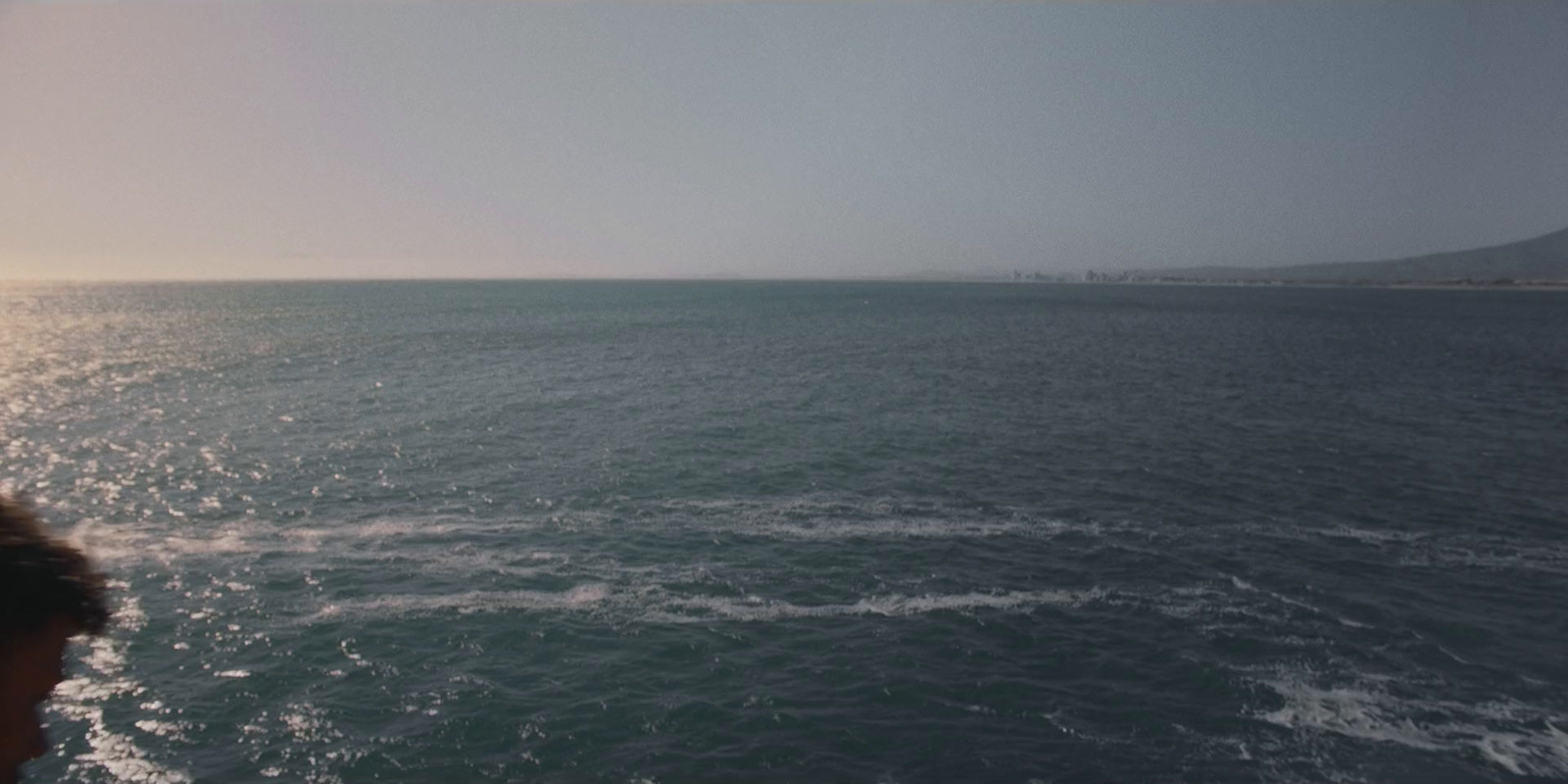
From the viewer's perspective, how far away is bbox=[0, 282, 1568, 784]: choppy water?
656 inches

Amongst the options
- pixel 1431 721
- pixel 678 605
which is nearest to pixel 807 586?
pixel 678 605

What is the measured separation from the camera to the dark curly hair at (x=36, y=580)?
8.95ft

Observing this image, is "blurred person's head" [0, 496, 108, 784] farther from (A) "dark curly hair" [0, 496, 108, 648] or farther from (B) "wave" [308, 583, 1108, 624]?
(B) "wave" [308, 583, 1108, 624]

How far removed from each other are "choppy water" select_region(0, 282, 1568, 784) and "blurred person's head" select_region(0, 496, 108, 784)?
1426cm

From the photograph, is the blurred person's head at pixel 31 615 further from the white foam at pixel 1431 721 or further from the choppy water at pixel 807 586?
the white foam at pixel 1431 721

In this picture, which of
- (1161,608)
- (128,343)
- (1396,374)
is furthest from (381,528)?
(128,343)

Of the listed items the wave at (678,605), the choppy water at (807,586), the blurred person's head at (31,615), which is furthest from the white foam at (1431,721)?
the blurred person's head at (31,615)

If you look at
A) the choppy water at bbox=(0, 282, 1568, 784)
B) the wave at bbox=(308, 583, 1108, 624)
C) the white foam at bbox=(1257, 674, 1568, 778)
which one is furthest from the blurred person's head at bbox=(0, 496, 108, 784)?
the white foam at bbox=(1257, 674, 1568, 778)

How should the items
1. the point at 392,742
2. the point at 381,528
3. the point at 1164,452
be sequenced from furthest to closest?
the point at 1164,452
the point at 381,528
the point at 392,742

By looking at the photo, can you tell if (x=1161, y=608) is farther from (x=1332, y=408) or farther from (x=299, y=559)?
(x=1332, y=408)

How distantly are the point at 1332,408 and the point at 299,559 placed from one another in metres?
57.2

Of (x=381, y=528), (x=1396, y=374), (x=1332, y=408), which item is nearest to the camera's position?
(x=381, y=528)

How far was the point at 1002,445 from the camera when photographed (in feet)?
135

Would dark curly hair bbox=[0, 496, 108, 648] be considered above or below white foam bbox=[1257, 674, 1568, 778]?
above
